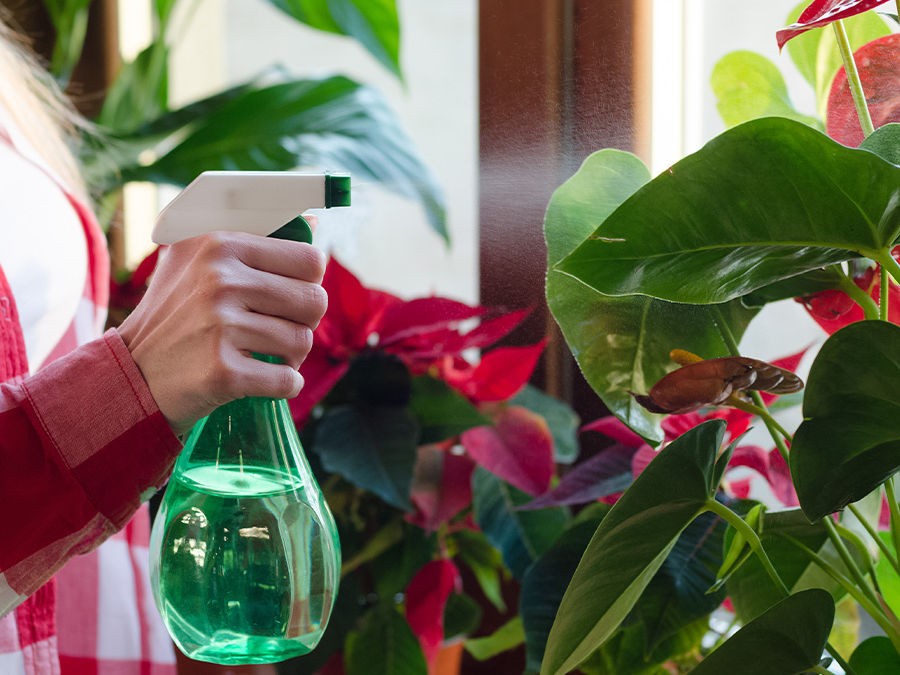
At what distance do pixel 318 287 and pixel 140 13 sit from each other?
85cm

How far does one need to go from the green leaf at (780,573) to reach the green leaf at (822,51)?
0.54 feet

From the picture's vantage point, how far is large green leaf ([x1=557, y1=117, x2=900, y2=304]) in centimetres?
26

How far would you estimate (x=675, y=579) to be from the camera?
1.36 feet

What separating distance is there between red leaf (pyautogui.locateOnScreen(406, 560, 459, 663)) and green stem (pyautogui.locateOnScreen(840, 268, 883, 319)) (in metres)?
0.31

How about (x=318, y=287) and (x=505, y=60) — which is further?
(x=505, y=60)

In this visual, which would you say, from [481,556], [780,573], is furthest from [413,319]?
[780,573]

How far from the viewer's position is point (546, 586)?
0.44 meters

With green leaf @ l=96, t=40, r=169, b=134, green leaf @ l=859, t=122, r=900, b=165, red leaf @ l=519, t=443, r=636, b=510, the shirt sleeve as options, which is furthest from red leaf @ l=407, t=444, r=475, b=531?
green leaf @ l=96, t=40, r=169, b=134

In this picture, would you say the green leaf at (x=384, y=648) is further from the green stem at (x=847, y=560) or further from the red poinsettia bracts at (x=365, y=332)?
the green stem at (x=847, y=560)

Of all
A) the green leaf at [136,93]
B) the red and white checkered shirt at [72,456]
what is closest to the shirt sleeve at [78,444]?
the red and white checkered shirt at [72,456]

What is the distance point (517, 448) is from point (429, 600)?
4.2 inches

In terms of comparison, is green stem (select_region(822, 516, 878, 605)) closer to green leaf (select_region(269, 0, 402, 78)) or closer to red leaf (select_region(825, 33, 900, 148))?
red leaf (select_region(825, 33, 900, 148))

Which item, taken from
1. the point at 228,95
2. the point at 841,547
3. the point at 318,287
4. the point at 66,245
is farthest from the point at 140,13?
the point at 841,547

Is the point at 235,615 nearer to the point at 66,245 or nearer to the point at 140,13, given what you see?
the point at 66,245
